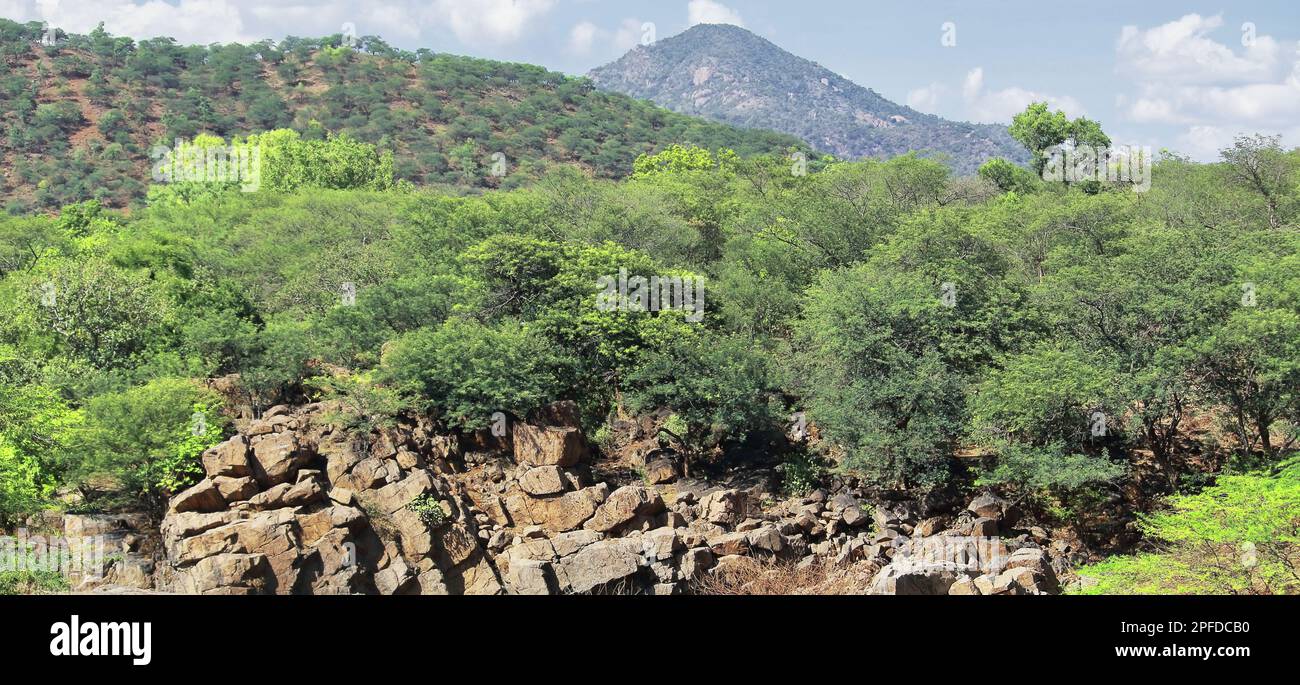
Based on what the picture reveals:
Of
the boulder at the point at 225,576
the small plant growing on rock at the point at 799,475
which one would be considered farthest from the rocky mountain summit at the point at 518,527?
the small plant growing on rock at the point at 799,475

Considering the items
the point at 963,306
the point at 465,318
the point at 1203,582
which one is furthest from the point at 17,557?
the point at 963,306

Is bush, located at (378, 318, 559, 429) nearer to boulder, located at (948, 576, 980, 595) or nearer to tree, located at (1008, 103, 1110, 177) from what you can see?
boulder, located at (948, 576, 980, 595)

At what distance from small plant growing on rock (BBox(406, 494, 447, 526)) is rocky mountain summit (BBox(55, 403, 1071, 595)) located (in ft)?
0.09

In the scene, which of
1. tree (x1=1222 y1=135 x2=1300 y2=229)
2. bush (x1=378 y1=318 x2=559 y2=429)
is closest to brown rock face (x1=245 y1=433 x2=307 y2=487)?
bush (x1=378 y1=318 x2=559 y2=429)

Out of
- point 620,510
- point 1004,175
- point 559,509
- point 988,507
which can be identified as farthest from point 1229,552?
point 1004,175

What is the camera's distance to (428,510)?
20.0 metres

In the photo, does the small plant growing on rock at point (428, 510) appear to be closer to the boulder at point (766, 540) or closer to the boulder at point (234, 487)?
the boulder at point (234, 487)

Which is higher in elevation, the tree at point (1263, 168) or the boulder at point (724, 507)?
the tree at point (1263, 168)

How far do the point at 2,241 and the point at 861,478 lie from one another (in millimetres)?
35208

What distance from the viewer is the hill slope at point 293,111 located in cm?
8500

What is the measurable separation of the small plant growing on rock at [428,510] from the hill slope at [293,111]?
64.0m

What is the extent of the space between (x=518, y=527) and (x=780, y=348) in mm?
10505

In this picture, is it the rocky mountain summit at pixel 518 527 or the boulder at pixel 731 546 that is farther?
the boulder at pixel 731 546

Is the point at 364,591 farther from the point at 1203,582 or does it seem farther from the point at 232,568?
the point at 1203,582
